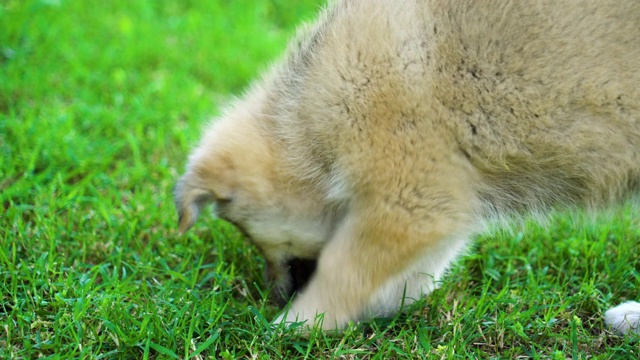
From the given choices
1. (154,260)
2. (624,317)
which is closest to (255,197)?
(154,260)

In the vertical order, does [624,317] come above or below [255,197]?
below

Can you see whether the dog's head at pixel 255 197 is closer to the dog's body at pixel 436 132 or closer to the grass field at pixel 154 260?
the dog's body at pixel 436 132

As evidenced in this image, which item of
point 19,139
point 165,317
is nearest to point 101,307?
point 165,317

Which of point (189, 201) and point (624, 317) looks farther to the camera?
point (189, 201)

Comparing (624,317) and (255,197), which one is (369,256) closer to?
(255,197)

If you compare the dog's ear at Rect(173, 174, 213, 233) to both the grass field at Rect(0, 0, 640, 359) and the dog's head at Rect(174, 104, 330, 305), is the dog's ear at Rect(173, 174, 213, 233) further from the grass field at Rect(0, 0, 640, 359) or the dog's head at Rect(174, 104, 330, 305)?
the grass field at Rect(0, 0, 640, 359)

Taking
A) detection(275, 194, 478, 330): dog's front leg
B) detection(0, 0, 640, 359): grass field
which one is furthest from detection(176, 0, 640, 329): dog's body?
detection(0, 0, 640, 359): grass field

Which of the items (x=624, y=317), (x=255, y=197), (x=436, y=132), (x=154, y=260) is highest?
(x=436, y=132)
